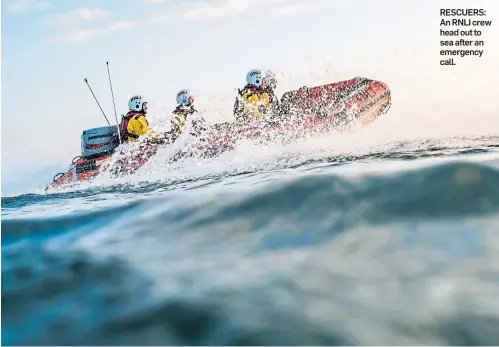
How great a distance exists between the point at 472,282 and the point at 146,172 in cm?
497

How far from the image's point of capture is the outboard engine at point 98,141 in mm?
7031

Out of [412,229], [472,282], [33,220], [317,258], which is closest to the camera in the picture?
[472,282]

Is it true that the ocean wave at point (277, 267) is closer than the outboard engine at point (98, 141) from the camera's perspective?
Yes

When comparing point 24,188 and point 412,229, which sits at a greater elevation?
point 412,229

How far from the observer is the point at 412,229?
6.91 ft

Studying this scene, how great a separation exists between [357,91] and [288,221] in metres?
5.15

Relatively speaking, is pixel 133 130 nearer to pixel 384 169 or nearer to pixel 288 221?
pixel 384 169

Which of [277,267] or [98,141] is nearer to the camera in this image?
[277,267]

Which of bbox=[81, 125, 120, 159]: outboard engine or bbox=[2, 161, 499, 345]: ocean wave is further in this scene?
bbox=[81, 125, 120, 159]: outboard engine

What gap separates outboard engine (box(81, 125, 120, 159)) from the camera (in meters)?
7.03

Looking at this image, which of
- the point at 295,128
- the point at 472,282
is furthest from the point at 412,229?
the point at 295,128

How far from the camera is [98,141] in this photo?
277 inches

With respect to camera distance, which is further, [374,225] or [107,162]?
[107,162]

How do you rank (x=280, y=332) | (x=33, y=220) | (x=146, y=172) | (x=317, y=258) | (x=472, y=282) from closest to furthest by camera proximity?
(x=280, y=332) < (x=472, y=282) < (x=317, y=258) < (x=33, y=220) < (x=146, y=172)
